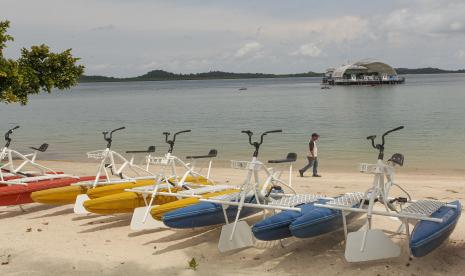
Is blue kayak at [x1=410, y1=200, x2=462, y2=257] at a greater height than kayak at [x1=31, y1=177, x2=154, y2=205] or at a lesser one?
greater

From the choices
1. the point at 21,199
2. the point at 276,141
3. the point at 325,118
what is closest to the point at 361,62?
the point at 325,118

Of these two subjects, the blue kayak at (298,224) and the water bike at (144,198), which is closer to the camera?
the blue kayak at (298,224)

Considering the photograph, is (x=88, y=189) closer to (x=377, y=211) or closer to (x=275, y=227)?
(x=275, y=227)

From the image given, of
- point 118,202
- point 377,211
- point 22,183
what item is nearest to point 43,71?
point 22,183

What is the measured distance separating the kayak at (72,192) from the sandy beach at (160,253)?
1.53ft

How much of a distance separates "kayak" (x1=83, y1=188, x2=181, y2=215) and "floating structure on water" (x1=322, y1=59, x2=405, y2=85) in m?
128

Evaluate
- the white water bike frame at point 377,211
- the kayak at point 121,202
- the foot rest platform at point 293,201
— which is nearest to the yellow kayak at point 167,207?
the kayak at point 121,202

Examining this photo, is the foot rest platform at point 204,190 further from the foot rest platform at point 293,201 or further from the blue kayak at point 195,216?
the foot rest platform at point 293,201

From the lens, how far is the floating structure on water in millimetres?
134625

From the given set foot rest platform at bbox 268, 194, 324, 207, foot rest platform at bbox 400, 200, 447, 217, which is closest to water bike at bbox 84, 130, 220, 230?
foot rest platform at bbox 268, 194, 324, 207

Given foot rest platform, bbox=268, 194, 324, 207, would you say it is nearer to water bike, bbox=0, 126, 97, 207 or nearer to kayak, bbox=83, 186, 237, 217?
kayak, bbox=83, 186, 237, 217

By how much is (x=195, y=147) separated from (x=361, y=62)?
10990cm

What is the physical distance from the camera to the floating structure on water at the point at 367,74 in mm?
134625

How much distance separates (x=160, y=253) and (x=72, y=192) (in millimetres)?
3501
